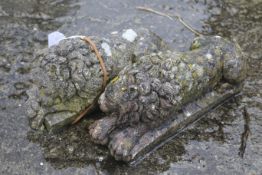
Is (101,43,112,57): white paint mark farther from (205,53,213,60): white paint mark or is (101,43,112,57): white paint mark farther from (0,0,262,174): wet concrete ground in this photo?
(205,53,213,60): white paint mark

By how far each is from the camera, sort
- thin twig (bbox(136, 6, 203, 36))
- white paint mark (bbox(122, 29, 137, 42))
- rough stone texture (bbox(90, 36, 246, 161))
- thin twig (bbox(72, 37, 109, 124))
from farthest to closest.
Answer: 1. thin twig (bbox(136, 6, 203, 36))
2. white paint mark (bbox(122, 29, 137, 42))
3. thin twig (bbox(72, 37, 109, 124))
4. rough stone texture (bbox(90, 36, 246, 161))

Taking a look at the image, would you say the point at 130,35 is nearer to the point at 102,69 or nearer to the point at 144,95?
the point at 102,69

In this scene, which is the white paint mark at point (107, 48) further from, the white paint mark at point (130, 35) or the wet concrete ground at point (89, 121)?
the wet concrete ground at point (89, 121)

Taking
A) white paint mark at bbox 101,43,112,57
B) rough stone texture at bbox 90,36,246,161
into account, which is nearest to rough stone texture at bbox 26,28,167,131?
white paint mark at bbox 101,43,112,57

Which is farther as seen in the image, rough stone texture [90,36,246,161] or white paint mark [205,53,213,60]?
white paint mark [205,53,213,60]

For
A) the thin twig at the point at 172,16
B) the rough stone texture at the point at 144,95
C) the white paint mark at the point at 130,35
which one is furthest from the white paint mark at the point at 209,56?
the thin twig at the point at 172,16

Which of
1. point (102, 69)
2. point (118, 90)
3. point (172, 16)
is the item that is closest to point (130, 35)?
point (102, 69)

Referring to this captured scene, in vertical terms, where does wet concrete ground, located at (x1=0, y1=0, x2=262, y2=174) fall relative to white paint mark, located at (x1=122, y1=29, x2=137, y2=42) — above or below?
below

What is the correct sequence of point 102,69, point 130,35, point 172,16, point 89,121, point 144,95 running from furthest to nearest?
point 172,16 < point 130,35 < point 89,121 < point 102,69 < point 144,95

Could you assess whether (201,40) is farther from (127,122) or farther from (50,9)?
(50,9)
